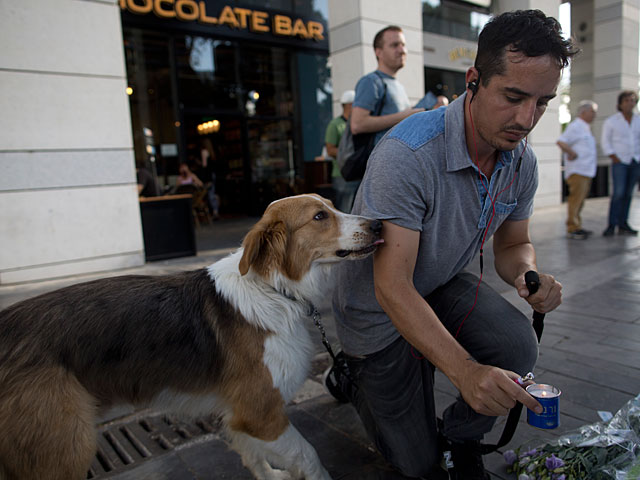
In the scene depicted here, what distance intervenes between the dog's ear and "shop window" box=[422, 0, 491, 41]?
41.1 feet

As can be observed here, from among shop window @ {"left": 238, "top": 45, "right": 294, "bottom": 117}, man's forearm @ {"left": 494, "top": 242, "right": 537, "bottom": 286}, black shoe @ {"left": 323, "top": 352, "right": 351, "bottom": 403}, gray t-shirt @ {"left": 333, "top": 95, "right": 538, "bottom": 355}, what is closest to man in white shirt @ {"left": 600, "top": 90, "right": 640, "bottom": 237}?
man's forearm @ {"left": 494, "top": 242, "right": 537, "bottom": 286}

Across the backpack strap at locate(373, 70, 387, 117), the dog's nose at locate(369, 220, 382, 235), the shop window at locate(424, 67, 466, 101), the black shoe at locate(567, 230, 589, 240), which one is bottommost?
the black shoe at locate(567, 230, 589, 240)

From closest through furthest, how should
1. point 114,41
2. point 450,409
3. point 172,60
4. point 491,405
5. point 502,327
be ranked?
point 491,405 < point 502,327 < point 450,409 < point 114,41 < point 172,60

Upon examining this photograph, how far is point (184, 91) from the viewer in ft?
37.9

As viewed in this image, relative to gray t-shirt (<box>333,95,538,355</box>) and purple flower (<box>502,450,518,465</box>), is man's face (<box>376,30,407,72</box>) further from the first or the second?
purple flower (<box>502,450,518,465</box>)

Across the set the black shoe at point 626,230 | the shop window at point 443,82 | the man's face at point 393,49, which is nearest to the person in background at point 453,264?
the man's face at point 393,49

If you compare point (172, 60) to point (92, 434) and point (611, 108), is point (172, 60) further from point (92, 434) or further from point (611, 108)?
point (611, 108)

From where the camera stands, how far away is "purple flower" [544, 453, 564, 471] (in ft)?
6.41

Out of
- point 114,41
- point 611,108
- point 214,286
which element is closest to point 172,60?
point 114,41

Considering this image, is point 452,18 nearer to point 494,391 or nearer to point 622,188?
point 622,188

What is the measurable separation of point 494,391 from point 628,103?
8355 millimetres

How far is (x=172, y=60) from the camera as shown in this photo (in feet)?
35.8

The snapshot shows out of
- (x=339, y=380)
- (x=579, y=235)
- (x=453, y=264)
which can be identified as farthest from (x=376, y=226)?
(x=579, y=235)

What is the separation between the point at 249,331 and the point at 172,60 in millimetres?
10453
